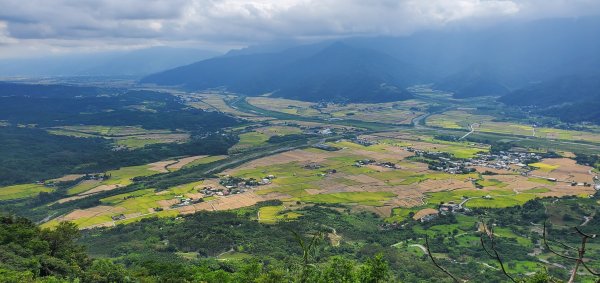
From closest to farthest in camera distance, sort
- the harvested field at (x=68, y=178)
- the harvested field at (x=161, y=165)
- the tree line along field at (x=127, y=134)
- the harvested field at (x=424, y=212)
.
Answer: the harvested field at (x=424, y=212)
the harvested field at (x=68, y=178)
the harvested field at (x=161, y=165)
the tree line along field at (x=127, y=134)

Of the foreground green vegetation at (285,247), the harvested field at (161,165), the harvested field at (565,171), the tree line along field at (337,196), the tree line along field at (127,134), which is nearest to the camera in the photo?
the foreground green vegetation at (285,247)

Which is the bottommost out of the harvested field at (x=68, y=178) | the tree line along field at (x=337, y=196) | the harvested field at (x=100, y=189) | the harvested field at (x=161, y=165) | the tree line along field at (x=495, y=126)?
the harvested field at (x=68, y=178)

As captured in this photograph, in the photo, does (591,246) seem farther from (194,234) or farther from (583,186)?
(194,234)

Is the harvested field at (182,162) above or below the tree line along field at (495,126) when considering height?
below

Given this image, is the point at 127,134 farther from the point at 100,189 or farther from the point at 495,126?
the point at 495,126

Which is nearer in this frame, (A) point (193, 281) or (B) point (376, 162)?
(A) point (193, 281)

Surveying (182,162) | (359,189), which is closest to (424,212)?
(359,189)

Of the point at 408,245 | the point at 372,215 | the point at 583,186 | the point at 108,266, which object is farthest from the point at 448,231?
the point at 108,266

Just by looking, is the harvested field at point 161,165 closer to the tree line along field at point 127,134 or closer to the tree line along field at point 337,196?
the tree line along field at point 337,196

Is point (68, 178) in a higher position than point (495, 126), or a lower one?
lower

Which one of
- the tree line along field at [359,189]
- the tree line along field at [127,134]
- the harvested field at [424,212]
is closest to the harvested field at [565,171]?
the tree line along field at [359,189]

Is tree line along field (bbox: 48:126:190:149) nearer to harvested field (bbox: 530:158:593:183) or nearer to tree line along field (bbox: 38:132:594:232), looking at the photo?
tree line along field (bbox: 38:132:594:232)
